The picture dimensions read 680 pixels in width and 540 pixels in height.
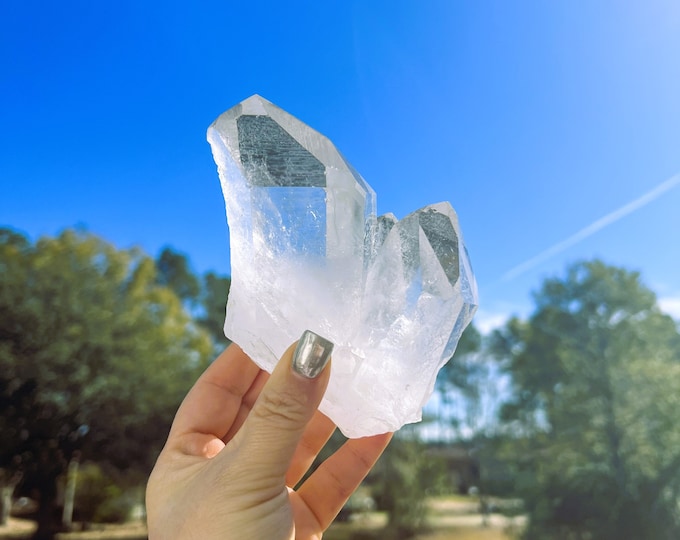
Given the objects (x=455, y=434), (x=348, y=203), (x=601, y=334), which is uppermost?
(x=601, y=334)

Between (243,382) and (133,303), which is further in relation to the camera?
(133,303)

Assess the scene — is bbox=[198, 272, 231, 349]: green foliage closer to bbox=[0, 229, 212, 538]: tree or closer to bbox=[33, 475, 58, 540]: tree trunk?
bbox=[0, 229, 212, 538]: tree

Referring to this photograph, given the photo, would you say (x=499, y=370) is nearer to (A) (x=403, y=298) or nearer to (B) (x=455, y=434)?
(B) (x=455, y=434)

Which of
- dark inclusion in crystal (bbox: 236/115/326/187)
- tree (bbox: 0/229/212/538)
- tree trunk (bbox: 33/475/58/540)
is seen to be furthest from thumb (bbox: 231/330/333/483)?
tree trunk (bbox: 33/475/58/540)

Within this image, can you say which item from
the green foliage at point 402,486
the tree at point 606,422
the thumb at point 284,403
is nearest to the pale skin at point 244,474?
the thumb at point 284,403

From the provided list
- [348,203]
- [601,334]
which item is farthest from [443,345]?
[601,334]

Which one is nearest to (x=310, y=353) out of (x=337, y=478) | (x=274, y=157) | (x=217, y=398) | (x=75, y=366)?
(x=274, y=157)

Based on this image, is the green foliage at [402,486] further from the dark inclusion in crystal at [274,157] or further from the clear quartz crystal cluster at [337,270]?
the dark inclusion in crystal at [274,157]
